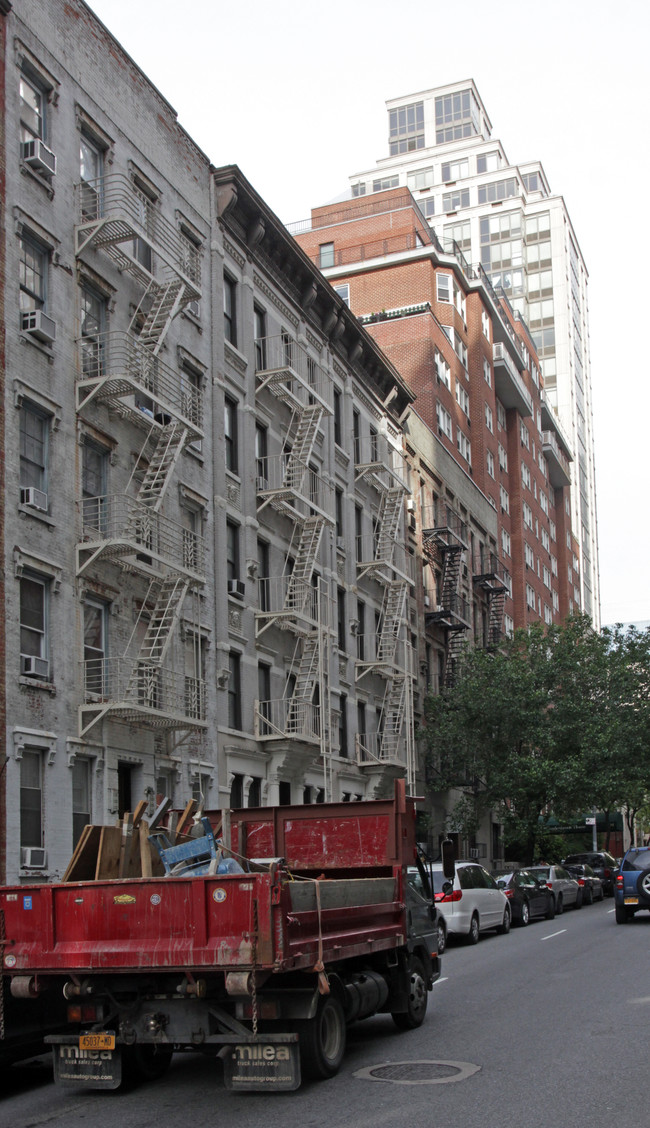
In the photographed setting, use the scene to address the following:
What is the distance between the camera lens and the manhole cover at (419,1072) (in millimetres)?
9789

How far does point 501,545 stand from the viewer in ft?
208

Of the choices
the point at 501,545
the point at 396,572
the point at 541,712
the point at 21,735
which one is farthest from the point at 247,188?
the point at 501,545

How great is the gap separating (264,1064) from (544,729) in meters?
31.4

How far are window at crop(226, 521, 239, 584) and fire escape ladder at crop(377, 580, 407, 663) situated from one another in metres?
10.3

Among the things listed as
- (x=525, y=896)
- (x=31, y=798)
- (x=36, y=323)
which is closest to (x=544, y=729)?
(x=525, y=896)

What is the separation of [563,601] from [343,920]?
7647 cm

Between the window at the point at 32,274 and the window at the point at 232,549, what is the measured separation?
8.30 m

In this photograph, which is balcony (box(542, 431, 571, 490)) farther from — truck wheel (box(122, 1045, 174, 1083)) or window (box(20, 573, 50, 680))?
truck wheel (box(122, 1045, 174, 1083))

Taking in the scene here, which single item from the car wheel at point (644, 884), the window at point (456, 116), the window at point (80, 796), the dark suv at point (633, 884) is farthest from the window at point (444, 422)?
the window at point (456, 116)

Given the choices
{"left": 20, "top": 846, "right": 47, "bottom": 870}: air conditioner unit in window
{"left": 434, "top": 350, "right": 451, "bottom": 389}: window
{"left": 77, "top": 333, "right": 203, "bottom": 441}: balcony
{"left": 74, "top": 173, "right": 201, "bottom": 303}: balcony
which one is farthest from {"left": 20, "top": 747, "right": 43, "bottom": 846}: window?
{"left": 434, "top": 350, "right": 451, "bottom": 389}: window

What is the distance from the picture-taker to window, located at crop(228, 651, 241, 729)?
2803 centimetres

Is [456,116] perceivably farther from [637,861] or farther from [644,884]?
[644,884]

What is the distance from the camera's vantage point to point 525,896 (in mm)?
29125

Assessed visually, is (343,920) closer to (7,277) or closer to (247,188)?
(7,277)
